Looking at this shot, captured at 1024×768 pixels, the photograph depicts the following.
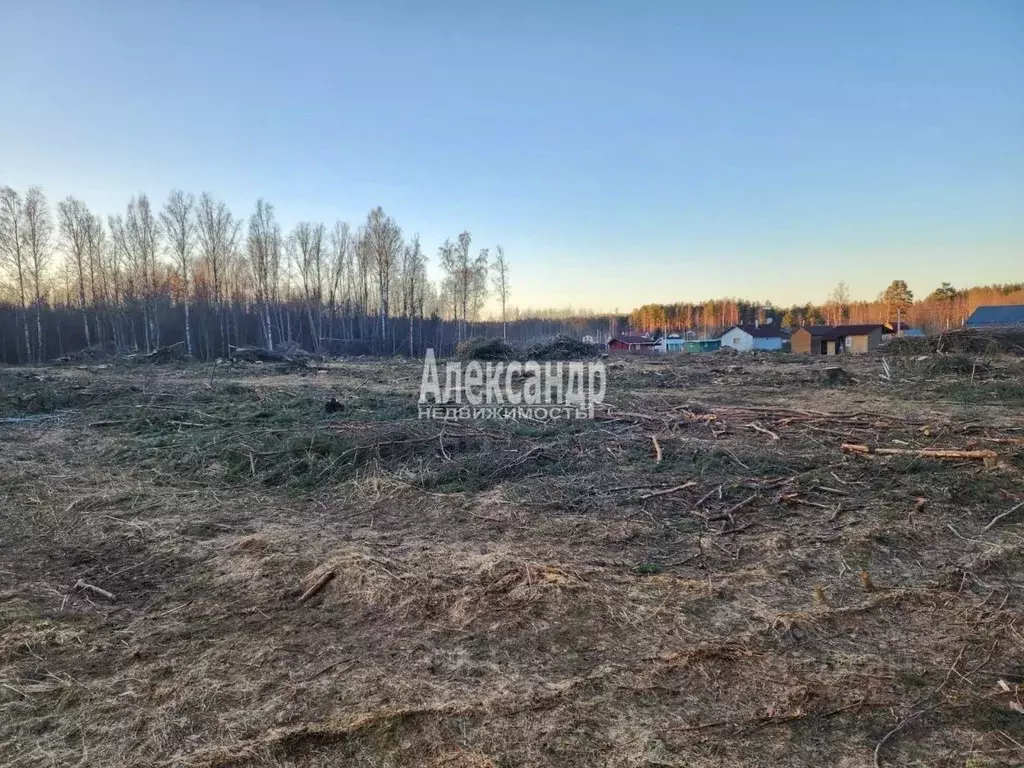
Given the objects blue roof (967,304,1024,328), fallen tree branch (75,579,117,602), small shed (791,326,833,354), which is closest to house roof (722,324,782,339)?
small shed (791,326,833,354)

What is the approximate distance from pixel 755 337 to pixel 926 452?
147 feet

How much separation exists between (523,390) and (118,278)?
3398 cm

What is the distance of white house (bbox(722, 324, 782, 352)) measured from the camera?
46.5m

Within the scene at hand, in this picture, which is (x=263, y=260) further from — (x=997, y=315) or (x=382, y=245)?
(x=997, y=315)

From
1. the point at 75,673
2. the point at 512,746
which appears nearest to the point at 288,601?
the point at 75,673

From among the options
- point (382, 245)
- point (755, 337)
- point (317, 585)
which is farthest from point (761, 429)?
point (755, 337)

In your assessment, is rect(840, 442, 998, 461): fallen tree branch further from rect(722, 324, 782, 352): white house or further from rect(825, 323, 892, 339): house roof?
rect(722, 324, 782, 352): white house

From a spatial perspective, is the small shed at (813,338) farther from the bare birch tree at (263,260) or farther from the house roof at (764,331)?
the bare birch tree at (263,260)

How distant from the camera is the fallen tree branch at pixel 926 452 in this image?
18.9ft

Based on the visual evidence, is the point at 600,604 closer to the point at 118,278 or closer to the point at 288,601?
the point at 288,601

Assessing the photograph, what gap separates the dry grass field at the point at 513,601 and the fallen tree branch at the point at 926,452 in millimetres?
37

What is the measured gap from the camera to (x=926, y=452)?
5988mm

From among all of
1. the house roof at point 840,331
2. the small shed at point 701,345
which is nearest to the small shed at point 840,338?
the house roof at point 840,331

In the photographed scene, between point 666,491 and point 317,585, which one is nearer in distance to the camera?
point 317,585
